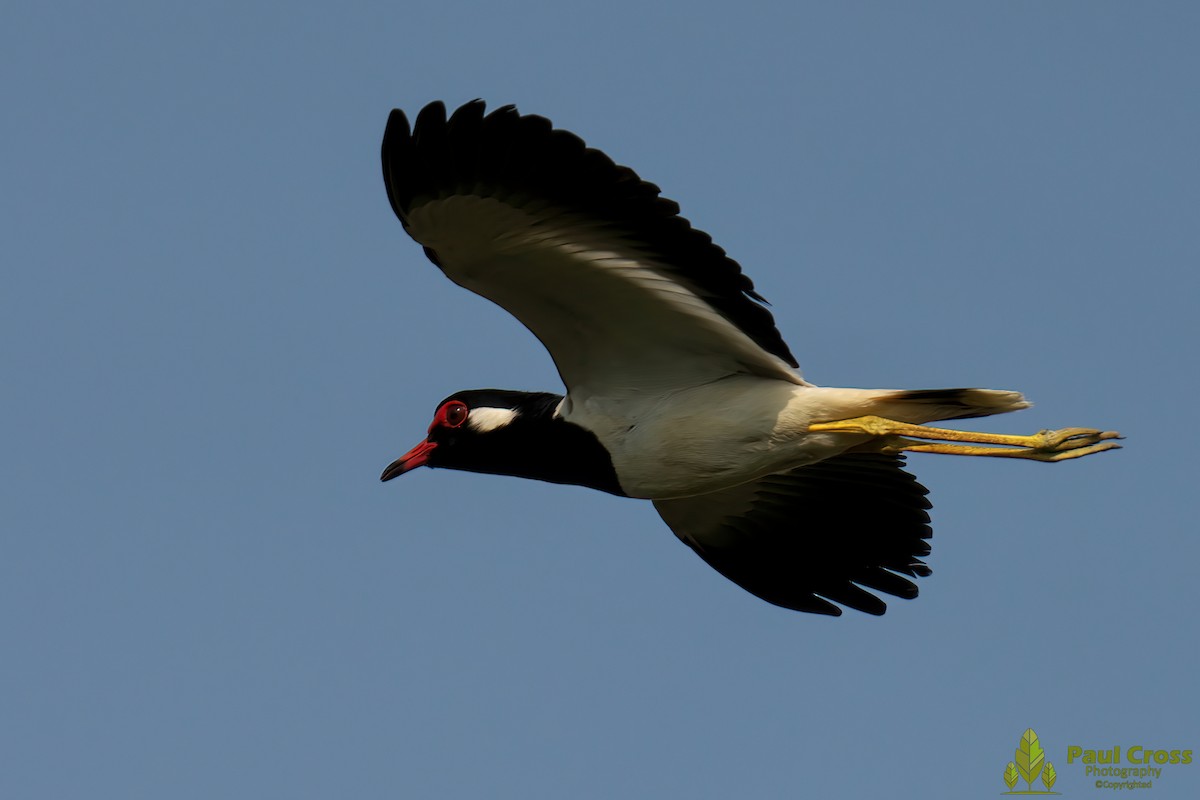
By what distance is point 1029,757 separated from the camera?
40.1 feet

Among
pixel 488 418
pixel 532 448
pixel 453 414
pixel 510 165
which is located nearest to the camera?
pixel 510 165

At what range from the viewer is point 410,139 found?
911 cm

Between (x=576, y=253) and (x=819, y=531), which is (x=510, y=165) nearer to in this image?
(x=576, y=253)

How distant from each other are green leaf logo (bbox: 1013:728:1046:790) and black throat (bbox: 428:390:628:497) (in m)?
3.74

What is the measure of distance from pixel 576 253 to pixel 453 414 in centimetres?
195

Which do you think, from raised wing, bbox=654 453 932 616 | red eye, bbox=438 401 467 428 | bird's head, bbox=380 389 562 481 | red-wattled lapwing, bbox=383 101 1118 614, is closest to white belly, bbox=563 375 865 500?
red-wattled lapwing, bbox=383 101 1118 614

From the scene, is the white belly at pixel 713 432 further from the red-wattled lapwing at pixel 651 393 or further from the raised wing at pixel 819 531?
the raised wing at pixel 819 531

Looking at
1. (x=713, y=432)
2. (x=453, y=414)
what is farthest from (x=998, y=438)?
(x=453, y=414)

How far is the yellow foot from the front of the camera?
10.2 meters

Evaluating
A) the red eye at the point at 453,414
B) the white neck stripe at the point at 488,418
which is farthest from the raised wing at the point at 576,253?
the red eye at the point at 453,414

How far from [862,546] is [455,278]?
3.90 meters

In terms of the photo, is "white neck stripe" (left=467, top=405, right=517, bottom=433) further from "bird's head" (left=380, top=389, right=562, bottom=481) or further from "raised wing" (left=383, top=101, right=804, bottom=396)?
"raised wing" (left=383, top=101, right=804, bottom=396)

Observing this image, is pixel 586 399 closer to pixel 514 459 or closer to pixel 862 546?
pixel 514 459

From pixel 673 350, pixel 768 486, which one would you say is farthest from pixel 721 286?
pixel 768 486
